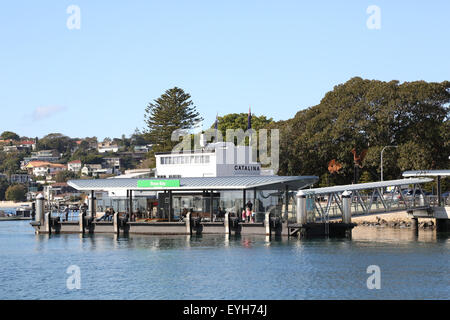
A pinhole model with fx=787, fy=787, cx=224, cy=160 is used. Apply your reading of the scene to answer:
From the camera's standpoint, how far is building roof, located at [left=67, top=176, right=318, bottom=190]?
218 ft

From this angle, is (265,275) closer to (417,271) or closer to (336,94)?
(417,271)

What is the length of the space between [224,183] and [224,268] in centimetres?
2078

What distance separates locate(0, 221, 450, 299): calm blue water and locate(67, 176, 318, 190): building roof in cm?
461

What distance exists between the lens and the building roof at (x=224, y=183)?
6631 centimetres

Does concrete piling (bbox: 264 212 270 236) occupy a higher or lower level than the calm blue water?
higher

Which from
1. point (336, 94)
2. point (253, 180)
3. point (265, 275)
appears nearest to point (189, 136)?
point (336, 94)

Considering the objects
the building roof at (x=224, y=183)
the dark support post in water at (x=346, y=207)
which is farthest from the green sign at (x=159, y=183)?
the dark support post in water at (x=346, y=207)

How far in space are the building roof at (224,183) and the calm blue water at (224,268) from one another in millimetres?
4614

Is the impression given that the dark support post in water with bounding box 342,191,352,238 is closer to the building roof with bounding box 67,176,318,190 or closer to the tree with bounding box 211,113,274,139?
the building roof with bounding box 67,176,318,190

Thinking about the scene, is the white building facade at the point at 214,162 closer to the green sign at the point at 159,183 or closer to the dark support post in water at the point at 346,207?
the green sign at the point at 159,183

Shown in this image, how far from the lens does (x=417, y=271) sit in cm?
4512

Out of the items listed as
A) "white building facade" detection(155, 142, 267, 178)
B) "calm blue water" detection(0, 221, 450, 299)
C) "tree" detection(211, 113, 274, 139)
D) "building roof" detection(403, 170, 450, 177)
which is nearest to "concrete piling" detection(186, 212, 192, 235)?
"calm blue water" detection(0, 221, 450, 299)

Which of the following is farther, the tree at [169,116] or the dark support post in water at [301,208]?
the tree at [169,116]

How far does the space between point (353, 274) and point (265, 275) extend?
4.99 metres
